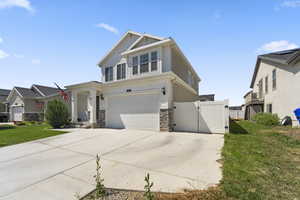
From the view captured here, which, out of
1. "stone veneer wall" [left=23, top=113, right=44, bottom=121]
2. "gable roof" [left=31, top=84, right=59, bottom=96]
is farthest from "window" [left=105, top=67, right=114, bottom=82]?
"gable roof" [left=31, top=84, right=59, bottom=96]

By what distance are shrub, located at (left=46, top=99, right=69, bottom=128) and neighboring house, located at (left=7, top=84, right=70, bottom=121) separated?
10135 mm

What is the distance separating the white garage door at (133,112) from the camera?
9414 millimetres

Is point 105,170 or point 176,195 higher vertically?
point 176,195

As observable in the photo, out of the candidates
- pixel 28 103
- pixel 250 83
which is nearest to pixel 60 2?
pixel 28 103

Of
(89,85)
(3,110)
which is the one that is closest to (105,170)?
(89,85)

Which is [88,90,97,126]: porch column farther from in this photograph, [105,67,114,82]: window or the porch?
[105,67,114,82]: window

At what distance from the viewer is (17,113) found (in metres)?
22.0

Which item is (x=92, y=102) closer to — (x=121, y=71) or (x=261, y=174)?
(x=121, y=71)

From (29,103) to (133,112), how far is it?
2088 cm

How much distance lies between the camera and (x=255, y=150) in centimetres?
479

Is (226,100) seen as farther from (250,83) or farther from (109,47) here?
(250,83)

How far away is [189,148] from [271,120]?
36.2ft

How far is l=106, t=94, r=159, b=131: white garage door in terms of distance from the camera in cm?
941

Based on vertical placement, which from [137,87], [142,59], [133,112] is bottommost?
[133,112]
